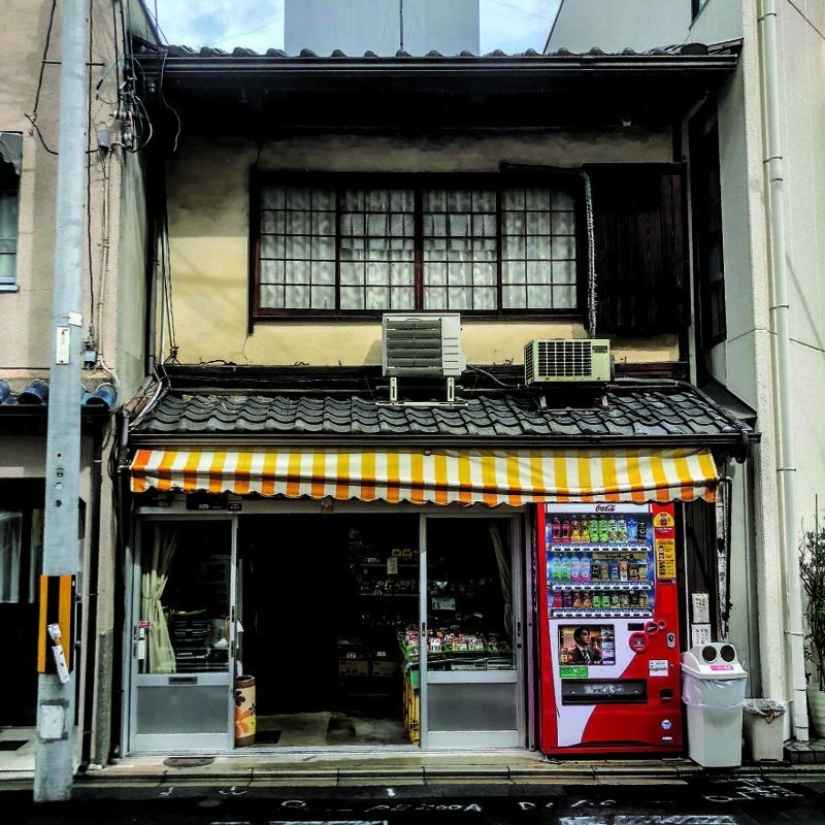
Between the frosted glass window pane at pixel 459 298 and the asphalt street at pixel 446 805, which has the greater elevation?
the frosted glass window pane at pixel 459 298

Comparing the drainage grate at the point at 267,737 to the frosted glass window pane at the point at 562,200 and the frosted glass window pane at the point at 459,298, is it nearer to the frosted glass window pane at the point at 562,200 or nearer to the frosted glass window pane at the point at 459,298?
the frosted glass window pane at the point at 459,298

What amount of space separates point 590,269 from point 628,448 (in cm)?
263

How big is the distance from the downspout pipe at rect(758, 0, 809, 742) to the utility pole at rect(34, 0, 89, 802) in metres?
7.58

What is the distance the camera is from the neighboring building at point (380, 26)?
48.7 feet

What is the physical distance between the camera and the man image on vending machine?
9.40 m

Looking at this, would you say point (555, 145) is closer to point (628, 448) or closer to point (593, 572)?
point (628, 448)

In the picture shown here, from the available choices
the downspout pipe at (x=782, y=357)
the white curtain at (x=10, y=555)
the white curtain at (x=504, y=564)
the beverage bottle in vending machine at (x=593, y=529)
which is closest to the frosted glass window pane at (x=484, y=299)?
the white curtain at (x=504, y=564)

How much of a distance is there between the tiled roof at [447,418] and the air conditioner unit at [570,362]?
36 centimetres

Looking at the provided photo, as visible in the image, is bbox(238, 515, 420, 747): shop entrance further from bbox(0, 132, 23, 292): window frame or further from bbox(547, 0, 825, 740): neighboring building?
bbox(547, 0, 825, 740): neighboring building

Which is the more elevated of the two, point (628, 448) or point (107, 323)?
point (107, 323)

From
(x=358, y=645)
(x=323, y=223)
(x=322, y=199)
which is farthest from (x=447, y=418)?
(x=358, y=645)

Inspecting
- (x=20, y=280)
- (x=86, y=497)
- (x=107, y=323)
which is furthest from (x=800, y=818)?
(x=20, y=280)

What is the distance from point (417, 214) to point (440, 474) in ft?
12.6

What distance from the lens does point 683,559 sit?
9.83m
